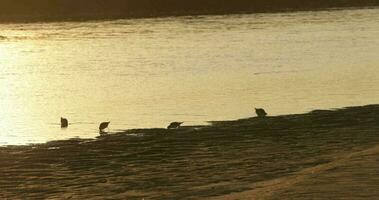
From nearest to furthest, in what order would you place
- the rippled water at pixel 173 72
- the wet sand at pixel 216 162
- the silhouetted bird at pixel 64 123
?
the wet sand at pixel 216 162 < the silhouetted bird at pixel 64 123 < the rippled water at pixel 173 72

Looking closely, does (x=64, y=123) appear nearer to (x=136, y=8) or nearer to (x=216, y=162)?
(x=216, y=162)

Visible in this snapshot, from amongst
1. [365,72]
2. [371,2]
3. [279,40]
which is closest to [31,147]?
[365,72]

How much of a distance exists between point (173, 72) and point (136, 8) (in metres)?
64.6

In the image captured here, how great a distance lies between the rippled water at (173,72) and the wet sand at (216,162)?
2832 mm

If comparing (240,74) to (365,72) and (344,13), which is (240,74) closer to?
(365,72)

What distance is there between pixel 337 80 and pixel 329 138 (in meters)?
17.1

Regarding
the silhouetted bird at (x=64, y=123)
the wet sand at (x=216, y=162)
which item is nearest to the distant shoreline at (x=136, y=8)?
the silhouetted bird at (x=64, y=123)

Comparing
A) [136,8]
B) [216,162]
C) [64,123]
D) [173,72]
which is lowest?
[216,162]

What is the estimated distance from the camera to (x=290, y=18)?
3792 inches

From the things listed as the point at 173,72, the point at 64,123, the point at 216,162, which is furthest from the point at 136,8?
the point at 216,162

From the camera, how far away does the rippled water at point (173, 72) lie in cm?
2798

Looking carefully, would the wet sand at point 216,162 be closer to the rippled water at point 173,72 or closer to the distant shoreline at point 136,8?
the rippled water at point 173,72

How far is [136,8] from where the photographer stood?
108062 mm

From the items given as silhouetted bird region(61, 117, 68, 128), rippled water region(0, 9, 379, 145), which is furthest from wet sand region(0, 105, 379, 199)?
silhouetted bird region(61, 117, 68, 128)
